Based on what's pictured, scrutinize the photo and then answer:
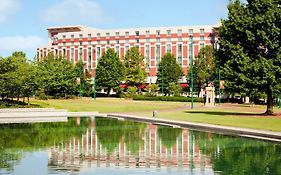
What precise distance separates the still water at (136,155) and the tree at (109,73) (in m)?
75.4

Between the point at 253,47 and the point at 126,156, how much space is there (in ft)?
95.8

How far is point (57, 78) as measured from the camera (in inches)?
3484

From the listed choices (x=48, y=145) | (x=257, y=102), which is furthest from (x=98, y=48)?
(x=48, y=145)

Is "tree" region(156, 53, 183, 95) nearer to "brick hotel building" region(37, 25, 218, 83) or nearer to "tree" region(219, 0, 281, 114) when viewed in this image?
"brick hotel building" region(37, 25, 218, 83)

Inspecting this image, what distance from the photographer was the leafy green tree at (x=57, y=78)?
8710cm

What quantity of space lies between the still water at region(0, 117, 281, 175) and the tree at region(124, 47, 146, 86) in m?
79.0

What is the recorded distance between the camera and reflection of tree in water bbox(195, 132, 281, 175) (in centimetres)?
1491

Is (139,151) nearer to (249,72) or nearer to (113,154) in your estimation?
(113,154)

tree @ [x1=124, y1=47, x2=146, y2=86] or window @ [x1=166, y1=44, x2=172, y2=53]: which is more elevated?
window @ [x1=166, y1=44, x2=172, y2=53]

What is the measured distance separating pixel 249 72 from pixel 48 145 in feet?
83.1

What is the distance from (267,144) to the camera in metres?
22.0

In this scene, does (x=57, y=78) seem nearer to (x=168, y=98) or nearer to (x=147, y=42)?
(x=168, y=98)

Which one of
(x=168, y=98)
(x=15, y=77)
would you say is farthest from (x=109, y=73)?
(x=15, y=77)

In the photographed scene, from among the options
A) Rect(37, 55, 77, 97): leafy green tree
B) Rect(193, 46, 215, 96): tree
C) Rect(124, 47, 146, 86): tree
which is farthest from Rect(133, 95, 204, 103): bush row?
Rect(124, 47, 146, 86): tree
